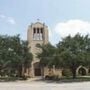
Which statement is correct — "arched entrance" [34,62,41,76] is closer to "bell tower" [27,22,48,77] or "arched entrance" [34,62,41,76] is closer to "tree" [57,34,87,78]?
"bell tower" [27,22,48,77]

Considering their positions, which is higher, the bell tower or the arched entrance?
the bell tower

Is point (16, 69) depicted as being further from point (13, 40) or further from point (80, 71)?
point (80, 71)

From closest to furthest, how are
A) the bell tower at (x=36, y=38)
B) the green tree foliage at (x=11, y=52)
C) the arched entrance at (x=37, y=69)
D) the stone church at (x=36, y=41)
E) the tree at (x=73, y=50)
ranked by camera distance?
the tree at (x=73, y=50)
the green tree foliage at (x=11, y=52)
the stone church at (x=36, y=41)
the bell tower at (x=36, y=38)
the arched entrance at (x=37, y=69)

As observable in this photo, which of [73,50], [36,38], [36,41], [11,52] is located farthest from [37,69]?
[73,50]

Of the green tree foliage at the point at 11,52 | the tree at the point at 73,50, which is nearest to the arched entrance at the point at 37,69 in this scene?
the green tree foliage at the point at 11,52

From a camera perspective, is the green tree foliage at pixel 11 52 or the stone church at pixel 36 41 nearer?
the green tree foliage at pixel 11 52

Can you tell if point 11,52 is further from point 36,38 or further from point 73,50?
point 36,38

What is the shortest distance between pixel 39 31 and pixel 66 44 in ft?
66.6

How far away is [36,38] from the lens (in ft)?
232

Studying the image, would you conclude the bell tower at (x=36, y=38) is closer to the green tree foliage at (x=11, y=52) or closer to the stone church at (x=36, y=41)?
the stone church at (x=36, y=41)

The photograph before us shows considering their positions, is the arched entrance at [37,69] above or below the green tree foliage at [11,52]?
below

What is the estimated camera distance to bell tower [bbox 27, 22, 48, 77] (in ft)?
227

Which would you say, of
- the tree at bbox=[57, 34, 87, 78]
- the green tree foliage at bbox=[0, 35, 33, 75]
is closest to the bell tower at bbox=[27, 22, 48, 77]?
the green tree foliage at bbox=[0, 35, 33, 75]

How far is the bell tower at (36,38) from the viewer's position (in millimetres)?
69125
